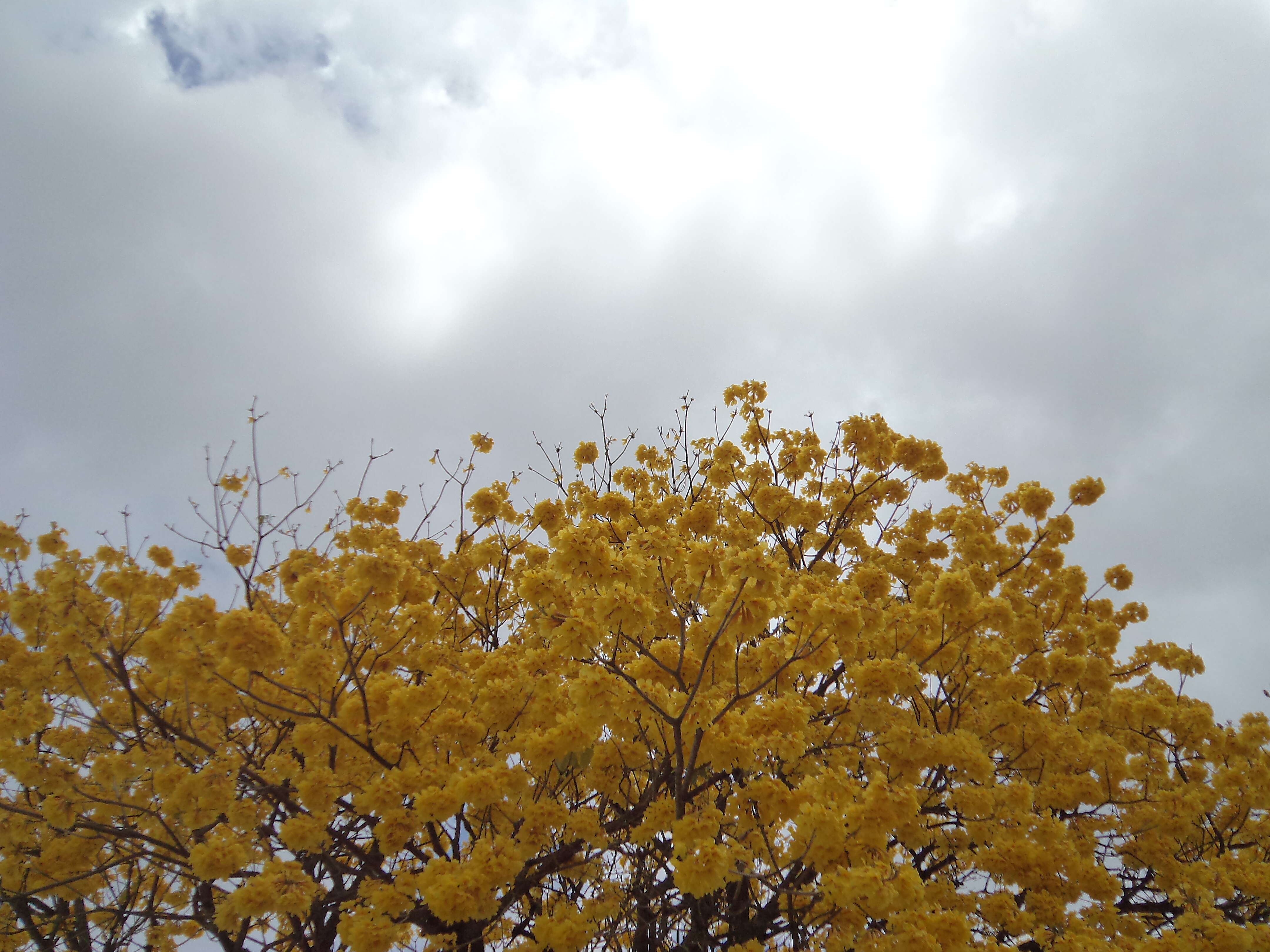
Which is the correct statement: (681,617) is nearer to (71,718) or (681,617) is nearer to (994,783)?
(994,783)

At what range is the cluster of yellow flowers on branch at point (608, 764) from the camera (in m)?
3.23

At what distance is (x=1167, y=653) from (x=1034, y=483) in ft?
7.04

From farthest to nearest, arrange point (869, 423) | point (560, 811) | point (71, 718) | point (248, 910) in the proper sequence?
point (869, 423)
point (71, 718)
point (560, 811)
point (248, 910)

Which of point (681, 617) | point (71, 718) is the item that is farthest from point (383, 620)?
point (71, 718)

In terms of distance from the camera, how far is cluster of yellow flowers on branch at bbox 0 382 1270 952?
3227mm

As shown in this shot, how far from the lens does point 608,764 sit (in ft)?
13.4

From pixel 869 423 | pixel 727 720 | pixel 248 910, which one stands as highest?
pixel 869 423

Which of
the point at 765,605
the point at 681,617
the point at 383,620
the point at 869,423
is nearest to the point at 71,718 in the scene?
the point at 383,620

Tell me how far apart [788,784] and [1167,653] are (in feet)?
16.4

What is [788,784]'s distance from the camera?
4.16 m

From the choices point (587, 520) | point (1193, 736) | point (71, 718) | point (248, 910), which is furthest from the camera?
point (587, 520)

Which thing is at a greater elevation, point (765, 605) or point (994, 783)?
point (765, 605)

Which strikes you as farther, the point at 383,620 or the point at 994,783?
the point at 994,783

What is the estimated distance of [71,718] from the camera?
14.7ft
